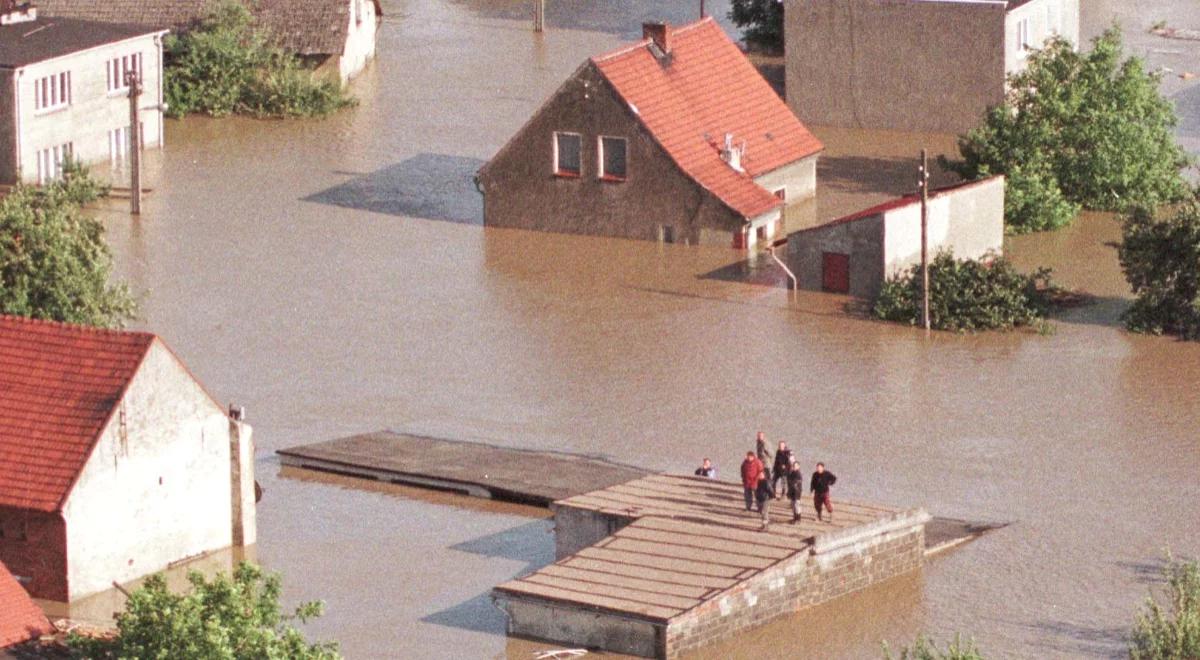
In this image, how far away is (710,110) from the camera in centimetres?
6188

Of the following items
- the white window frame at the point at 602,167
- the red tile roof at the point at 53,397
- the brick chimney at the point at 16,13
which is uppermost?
the brick chimney at the point at 16,13

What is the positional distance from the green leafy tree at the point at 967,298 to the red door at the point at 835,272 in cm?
139

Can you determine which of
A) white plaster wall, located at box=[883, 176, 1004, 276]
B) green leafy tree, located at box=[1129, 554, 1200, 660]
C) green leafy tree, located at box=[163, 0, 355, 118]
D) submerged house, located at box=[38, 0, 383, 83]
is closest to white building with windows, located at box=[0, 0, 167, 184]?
green leafy tree, located at box=[163, 0, 355, 118]

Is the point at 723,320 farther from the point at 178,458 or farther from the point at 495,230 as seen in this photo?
the point at 178,458

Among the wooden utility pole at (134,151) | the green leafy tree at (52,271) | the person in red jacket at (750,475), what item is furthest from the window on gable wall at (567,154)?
the person in red jacket at (750,475)

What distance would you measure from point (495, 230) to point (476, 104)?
14.0 metres

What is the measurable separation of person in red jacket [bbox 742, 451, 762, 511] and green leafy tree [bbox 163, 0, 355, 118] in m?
34.9

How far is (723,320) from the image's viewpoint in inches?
2108

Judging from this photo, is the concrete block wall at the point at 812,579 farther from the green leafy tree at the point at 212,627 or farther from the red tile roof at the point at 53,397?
the red tile roof at the point at 53,397

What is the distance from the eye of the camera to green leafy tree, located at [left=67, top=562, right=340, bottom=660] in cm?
3062

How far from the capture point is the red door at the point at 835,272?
55.6 meters

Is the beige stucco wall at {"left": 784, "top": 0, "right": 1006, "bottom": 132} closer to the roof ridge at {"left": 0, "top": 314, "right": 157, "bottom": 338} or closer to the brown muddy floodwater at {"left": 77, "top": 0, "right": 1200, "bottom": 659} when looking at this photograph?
the brown muddy floodwater at {"left": 77, "top": 0, "right": 1200, "bottom": 659}

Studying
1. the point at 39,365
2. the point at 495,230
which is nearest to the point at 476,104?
the point at 495,230

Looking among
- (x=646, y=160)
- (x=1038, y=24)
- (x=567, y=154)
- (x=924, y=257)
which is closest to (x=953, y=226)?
(x=924, y=257)
